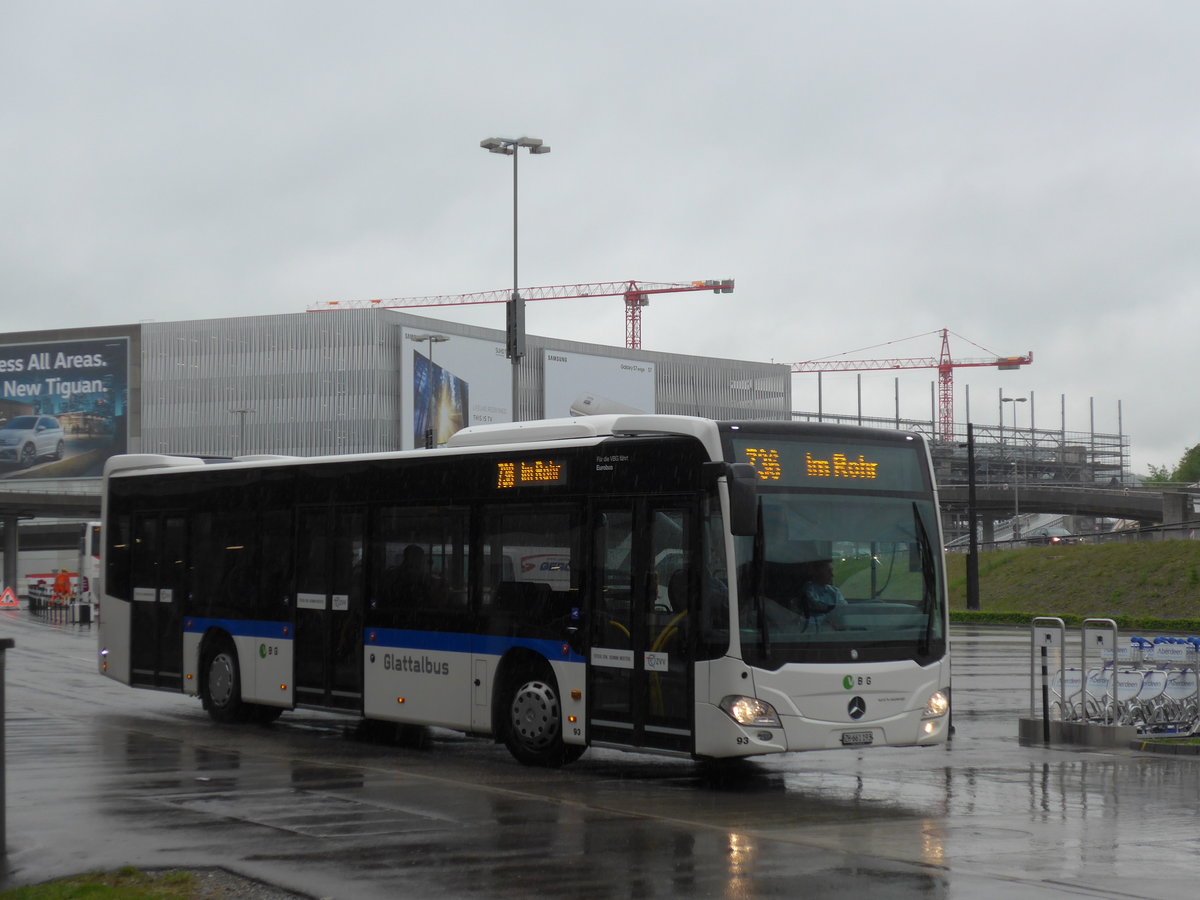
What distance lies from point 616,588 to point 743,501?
196 centimetres

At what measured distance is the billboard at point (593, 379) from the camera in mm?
123062

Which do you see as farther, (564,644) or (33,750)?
(33,750)

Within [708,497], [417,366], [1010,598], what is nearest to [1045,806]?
[708,497]

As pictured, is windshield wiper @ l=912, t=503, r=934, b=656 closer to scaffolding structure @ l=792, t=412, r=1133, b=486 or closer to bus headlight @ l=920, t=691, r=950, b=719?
bus headlight @ l=920, t=691, r=950, b=719

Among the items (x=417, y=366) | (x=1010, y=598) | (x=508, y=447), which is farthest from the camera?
(x=417, y=366)

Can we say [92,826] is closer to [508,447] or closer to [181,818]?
[181,818]

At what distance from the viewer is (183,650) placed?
1903 centimetres

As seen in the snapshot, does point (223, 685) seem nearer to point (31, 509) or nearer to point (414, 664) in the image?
point (414, 664)

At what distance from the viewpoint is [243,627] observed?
58.9ft

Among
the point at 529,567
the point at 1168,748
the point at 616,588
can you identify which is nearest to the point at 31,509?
the point at 529,567

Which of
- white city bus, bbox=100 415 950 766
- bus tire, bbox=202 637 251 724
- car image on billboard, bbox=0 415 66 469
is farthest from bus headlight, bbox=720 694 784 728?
car image on billboard, bbox=0 415 66 469

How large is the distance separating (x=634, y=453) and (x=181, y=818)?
485cm

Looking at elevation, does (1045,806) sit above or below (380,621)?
below

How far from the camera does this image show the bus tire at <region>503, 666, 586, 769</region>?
45.5 feet
